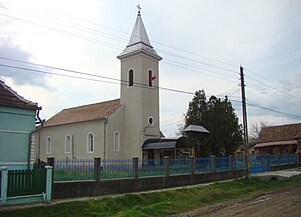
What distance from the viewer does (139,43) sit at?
33469 millimetres

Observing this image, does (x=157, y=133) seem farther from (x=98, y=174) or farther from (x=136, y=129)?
(x=98, y=174)

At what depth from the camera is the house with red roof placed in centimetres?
4269

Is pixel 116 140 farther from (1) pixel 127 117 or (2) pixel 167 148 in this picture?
(2) pixel 167 148

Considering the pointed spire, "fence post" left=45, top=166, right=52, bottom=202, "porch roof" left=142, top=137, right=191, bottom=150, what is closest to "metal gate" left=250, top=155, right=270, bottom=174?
"porch roof" left=142, top=137, right=191, bottom=150

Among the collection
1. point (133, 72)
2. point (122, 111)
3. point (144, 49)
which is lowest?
point (122, 111)

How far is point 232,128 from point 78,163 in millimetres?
16937

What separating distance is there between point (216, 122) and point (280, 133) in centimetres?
2143

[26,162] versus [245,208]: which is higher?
[26,162]

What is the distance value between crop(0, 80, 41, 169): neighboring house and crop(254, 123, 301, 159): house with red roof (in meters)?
35.1

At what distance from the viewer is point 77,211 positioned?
464 inches

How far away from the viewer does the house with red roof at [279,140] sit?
42.7 meters

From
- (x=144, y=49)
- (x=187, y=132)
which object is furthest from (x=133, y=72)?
(x=187, y=132)

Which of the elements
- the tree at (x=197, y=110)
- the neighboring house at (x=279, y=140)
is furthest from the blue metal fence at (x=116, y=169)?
the neighboring house at (x=279, y=140)

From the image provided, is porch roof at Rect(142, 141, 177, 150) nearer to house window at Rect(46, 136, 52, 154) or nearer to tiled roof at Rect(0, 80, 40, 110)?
house window at Rect(46, 136, 52, 154)
